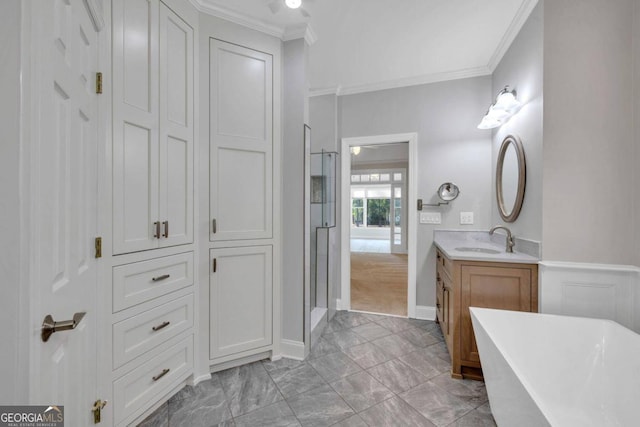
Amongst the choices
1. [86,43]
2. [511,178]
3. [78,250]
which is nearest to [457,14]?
[511,178]

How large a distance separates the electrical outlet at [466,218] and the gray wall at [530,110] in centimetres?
51

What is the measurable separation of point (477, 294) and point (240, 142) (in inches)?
82.6

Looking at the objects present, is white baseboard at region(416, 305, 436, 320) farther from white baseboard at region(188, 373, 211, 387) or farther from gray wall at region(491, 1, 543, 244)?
white baseboard at region(188, 373, 211, 387)

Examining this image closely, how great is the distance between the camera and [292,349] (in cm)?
222

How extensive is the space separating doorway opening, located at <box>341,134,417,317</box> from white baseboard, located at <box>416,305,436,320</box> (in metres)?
0.06

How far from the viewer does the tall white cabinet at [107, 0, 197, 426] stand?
1.40m

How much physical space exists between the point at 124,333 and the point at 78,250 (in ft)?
1.95

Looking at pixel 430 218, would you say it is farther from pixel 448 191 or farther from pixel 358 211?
pixel 358 211

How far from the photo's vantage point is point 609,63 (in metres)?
1.68

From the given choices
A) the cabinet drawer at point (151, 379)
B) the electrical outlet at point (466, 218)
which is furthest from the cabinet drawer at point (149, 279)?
the electrical outlet at point (466, 218)

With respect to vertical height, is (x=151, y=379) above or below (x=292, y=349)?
above

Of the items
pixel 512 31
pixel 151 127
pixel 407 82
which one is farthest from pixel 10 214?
pixel 407 82

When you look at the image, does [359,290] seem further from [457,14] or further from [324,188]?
[457,14]

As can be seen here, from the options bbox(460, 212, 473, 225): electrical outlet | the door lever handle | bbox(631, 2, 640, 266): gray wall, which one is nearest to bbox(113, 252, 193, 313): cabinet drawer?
the door lever handle
